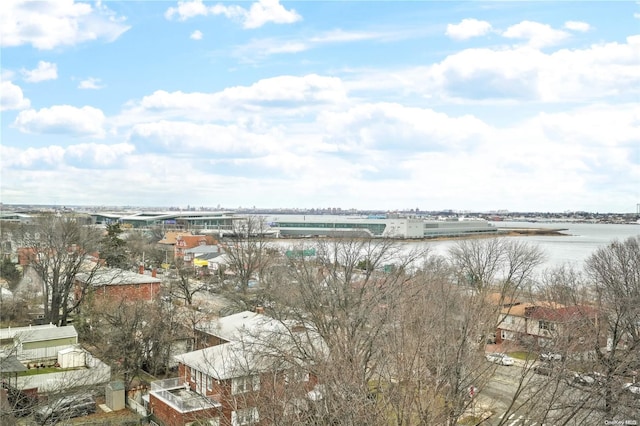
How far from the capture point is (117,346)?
18562 millimetres

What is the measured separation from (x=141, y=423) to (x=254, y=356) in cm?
Answer: 487

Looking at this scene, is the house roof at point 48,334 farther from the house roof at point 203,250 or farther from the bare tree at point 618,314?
the house roof at point 203,250

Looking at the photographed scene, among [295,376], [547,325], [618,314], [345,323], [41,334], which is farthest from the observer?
[41,334]

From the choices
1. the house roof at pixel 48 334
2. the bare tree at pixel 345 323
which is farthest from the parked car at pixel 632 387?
the house roof at pixel 48 334

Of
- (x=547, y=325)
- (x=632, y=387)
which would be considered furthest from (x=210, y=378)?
(x=547, y=325)

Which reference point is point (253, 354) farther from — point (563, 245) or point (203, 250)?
point (563, 245)

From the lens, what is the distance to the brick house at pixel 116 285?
27797 mm

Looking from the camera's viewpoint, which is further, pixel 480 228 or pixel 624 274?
pixel 480 228

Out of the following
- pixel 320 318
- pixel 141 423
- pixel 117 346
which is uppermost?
pixel 320 318

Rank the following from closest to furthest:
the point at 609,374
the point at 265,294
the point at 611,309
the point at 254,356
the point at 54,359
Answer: the point at 609,374 < the point at 254,356 < the point at 611,309 < the point at 54,359 < the point at 265,294

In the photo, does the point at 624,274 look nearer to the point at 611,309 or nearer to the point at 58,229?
the point at 611,309

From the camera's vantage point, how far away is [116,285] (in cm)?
2870

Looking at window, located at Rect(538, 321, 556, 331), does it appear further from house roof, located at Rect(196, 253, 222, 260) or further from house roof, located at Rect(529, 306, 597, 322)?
house roof, located at Rect(196, 253, 222, 260)

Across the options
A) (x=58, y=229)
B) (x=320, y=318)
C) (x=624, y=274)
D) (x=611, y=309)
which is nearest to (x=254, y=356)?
(x=320, y=318)
